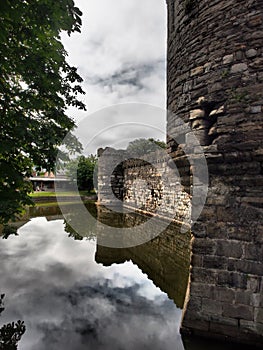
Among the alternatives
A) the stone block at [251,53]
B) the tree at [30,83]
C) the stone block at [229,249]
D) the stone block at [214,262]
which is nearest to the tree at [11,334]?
the tree at [30,83]

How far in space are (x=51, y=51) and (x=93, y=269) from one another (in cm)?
483

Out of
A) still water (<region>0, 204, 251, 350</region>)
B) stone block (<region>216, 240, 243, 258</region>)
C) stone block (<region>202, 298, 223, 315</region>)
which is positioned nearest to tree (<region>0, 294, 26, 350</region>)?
still water (<region>0, 204, 251, 350</region>)

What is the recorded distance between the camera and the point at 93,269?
19.9 feet

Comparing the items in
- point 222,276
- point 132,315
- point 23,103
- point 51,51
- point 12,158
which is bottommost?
point 132,315

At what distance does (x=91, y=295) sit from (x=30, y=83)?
3916 mm

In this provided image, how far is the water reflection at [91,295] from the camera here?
137 inches

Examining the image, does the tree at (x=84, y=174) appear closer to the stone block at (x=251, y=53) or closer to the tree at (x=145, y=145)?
the tree at (x=145, y=145)

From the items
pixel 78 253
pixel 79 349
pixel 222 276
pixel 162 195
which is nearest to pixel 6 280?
pixel 78 253

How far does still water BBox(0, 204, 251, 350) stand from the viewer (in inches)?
136

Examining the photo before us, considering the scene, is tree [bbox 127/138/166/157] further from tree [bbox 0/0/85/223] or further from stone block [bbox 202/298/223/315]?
stone block [bbox 202/298/223/315]

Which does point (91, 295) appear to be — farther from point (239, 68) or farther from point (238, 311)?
point (239, 68)

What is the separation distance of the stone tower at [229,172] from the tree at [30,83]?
1969mm

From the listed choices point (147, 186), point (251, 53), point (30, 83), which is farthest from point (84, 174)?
point (251, 53)

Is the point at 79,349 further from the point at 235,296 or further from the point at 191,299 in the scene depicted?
the point at 235,296
